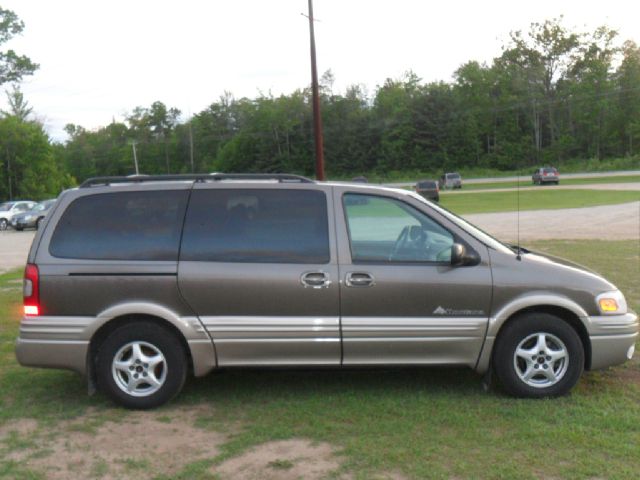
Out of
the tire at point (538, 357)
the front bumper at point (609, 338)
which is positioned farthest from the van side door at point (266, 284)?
the front bumper at point (609, 338)

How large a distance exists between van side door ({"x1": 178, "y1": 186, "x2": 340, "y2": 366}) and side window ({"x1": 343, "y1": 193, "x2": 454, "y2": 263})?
0.66ft

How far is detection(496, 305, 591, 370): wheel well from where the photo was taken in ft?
17.7

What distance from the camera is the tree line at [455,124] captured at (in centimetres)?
9469

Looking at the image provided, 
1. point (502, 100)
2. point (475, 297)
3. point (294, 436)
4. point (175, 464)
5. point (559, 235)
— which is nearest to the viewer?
point (175, 464)

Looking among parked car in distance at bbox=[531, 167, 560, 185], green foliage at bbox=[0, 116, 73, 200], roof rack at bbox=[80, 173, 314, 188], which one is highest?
green foliage at bbox=[0, 116, 73, 200]

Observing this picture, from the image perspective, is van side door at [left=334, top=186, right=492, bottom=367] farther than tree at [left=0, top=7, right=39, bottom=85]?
No

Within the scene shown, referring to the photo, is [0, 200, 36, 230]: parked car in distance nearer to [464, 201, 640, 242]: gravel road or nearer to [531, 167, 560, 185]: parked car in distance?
[464, 201, 640, 242]: gravel road

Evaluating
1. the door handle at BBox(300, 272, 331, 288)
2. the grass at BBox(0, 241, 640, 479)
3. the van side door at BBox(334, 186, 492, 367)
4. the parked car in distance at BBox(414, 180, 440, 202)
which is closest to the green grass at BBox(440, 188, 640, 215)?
the parked car in distance at BBox(414, 180, 440, 202)

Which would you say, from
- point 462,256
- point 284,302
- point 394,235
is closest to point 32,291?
point 284,302

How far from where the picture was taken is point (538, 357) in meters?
5.39

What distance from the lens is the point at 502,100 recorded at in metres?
103

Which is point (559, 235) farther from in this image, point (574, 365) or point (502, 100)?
point (502, 100)

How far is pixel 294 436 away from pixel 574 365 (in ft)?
7.16

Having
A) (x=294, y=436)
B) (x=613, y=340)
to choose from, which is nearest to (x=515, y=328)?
(x=613, y=340)
